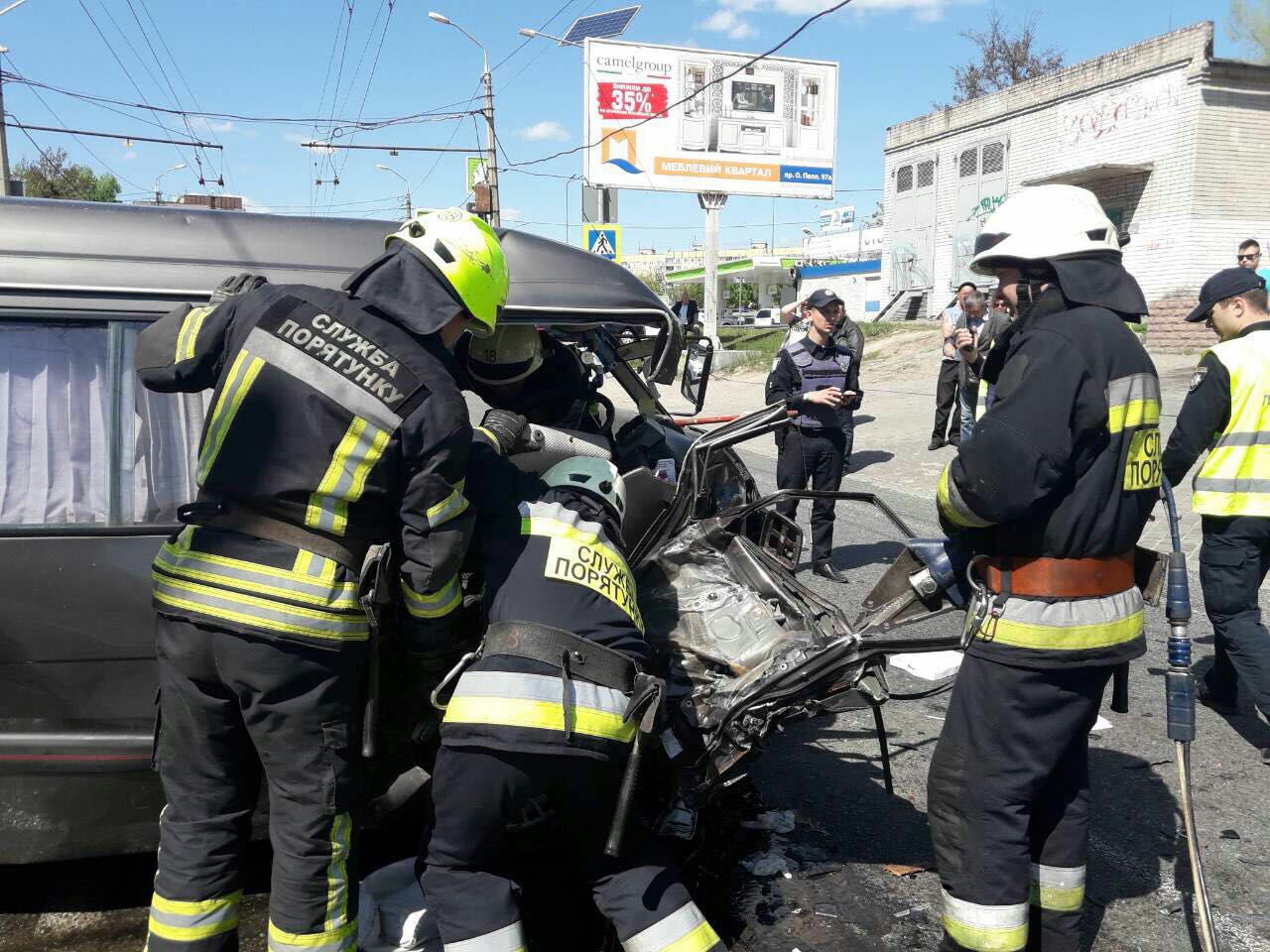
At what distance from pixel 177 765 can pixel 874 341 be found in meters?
21.0

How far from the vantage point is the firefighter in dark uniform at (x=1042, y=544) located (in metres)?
2.20

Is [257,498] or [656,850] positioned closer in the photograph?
[257,498]

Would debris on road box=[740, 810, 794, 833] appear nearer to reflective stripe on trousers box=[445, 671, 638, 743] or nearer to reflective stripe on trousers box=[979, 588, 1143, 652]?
reflective stripe on trousers box=[979, 588, 1143, 652]

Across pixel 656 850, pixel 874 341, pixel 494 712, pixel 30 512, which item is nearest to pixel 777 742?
pixel 656 850

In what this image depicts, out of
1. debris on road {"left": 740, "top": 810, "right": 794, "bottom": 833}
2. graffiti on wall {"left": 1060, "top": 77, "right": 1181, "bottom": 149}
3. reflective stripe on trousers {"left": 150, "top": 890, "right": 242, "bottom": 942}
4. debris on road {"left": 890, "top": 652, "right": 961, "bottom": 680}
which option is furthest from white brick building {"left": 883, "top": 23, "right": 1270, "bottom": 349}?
reflective stripe on trousers {"left": 150, "top": 890, "right": 242, "bottom": 942}

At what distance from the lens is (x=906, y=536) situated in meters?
2.89

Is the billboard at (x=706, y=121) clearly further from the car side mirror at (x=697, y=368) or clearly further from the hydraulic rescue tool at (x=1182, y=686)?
the hydraulic rescue tool at (x=1182, y=686)

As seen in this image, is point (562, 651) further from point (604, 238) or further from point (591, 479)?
point (604, 238)

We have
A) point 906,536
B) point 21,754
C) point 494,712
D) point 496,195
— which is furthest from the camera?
point 496,195

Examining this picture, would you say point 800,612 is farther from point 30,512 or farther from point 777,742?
point 30,512

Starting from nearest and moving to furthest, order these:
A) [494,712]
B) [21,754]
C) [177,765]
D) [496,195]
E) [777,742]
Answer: [494,712], [177,765], [21,754], [777,742], [496,195]

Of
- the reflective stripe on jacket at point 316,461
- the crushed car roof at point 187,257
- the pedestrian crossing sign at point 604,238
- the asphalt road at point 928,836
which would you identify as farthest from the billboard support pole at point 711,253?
the reflective stripe on jacket at point 316,461

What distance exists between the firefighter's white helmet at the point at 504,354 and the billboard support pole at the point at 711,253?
58.4 ft

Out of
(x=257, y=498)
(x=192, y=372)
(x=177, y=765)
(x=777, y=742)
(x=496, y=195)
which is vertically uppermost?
Answer: (x=496, y=195)
